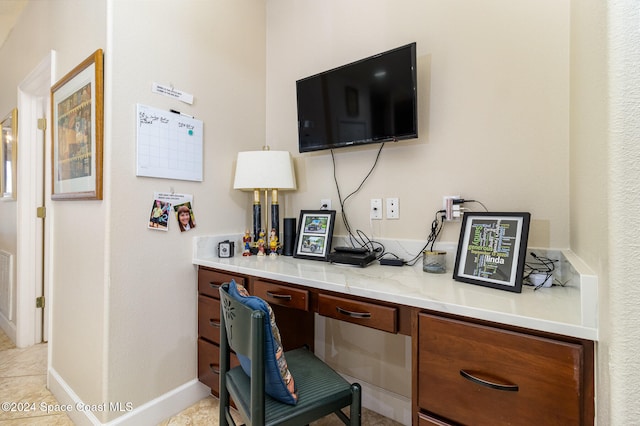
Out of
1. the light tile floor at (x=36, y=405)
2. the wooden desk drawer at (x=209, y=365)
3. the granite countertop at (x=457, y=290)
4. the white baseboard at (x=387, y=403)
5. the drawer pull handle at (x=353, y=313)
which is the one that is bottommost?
the light tile floor at (x=36, y=405)

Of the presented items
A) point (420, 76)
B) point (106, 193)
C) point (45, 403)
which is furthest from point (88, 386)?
point (420, 76)

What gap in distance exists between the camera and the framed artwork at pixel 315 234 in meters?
1.75

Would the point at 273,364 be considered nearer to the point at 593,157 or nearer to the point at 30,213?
the point at 593,157

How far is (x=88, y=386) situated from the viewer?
151cm

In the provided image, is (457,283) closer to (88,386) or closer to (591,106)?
(591,106)

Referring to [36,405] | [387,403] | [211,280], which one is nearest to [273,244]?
[211,280]

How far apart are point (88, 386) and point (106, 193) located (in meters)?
0.99

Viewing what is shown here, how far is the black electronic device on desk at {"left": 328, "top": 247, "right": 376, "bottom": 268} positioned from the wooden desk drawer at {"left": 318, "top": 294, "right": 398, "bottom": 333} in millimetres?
333

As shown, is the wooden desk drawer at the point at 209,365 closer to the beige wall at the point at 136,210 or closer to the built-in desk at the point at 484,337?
the beige wall at the point at 136,210

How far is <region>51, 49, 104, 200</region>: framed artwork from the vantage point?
1436mm

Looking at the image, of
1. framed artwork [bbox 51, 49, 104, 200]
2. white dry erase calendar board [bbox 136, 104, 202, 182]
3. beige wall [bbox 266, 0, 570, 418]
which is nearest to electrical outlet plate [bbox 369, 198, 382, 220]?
beige wall [bbox 266, 0, 570, 418]

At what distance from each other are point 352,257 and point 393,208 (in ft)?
1.24

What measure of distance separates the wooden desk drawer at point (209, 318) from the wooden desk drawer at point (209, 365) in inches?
1.8

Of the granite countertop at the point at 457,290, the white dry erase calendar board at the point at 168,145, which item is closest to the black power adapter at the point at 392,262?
the granite countertop at the point at 457,290
